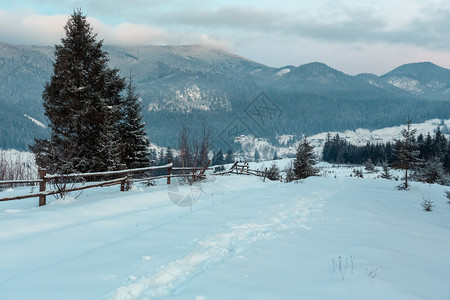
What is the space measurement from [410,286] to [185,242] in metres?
3.99

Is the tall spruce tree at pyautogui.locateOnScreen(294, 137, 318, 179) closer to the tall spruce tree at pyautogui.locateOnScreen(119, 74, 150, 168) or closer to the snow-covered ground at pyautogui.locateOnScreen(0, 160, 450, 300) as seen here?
the tall spruce tree at pyautogui.locateOnScreen(119, 74, 150, 168)

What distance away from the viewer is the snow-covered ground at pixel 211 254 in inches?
144

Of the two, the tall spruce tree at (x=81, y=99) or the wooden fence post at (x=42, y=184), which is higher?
the tall spruce tree at (x=81, y=99)

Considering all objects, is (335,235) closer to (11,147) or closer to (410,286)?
(410,286)

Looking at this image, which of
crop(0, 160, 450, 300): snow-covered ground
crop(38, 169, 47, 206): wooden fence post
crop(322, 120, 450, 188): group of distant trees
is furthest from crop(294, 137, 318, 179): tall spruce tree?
crop(38, 169, 47, 206): wooden fence post

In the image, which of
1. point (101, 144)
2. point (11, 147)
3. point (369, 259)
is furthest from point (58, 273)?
point (11, 147)

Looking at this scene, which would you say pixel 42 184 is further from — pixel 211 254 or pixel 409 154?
pixel 409 154

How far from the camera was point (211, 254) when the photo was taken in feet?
16.1

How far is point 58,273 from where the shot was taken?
13.4 feet

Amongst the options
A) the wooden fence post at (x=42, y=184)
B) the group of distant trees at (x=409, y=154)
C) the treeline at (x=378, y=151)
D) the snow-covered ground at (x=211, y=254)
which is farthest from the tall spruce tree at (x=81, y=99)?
the treeline at (x=378, y=151)

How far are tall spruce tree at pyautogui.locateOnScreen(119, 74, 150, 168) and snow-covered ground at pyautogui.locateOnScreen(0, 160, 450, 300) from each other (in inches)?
470

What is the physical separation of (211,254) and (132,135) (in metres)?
17.5

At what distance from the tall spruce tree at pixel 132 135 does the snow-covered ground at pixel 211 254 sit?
1194 centimetres

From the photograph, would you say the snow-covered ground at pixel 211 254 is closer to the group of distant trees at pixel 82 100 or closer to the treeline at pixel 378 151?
the group of distant trees at pixel 82 100
